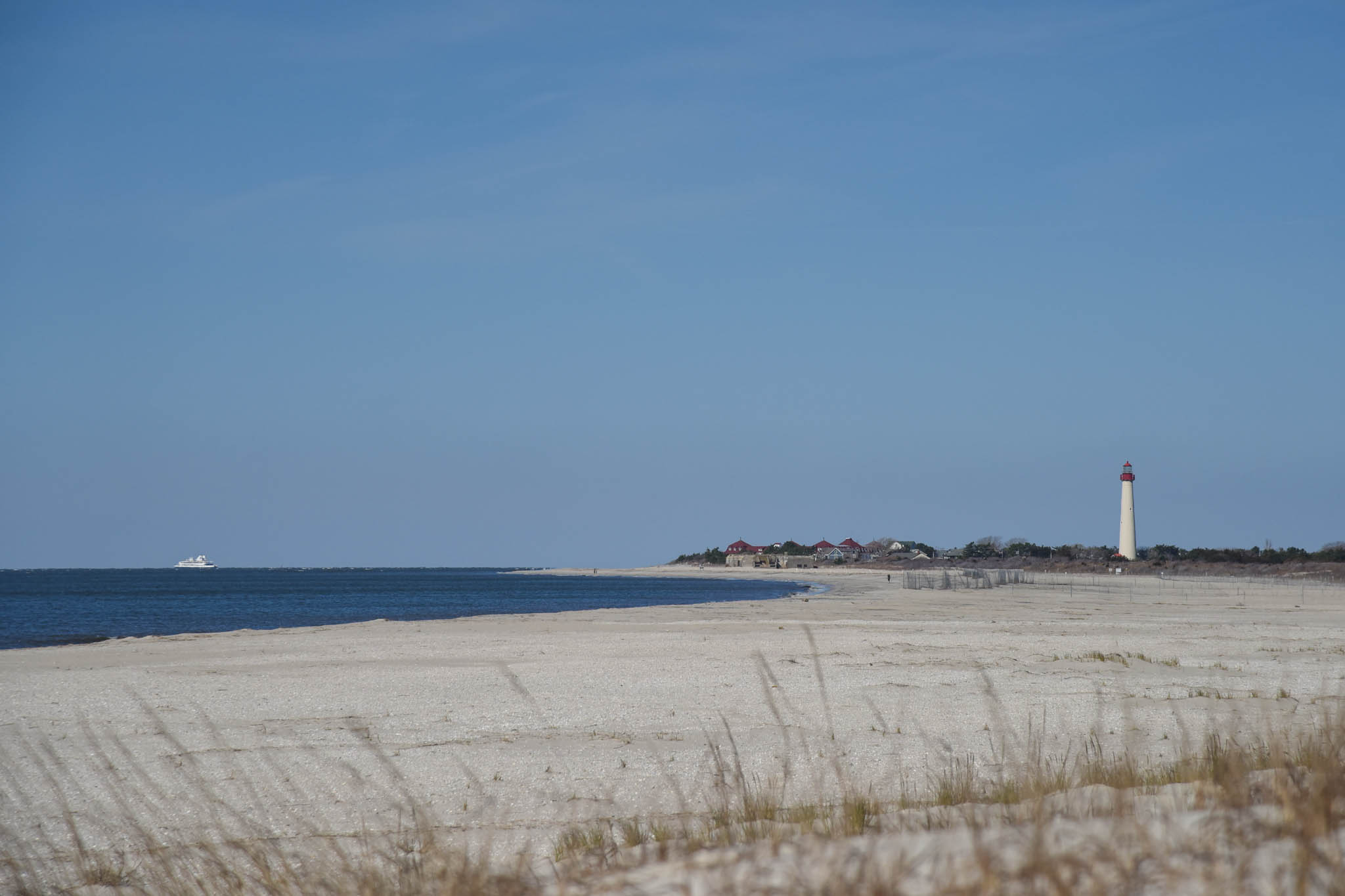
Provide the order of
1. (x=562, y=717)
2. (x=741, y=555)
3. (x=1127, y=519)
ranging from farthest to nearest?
(x=741, y=555), (x=1127, y=519), (x=562, y=717)

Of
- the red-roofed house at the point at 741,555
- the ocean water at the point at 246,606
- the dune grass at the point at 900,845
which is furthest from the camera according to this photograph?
the red-roofed house at the point at 741,555

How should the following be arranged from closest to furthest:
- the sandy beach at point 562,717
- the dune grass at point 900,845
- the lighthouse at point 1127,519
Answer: the dune grass at point 900,845 → the sandy beach at point 562,717 → the lighthouse at point 1127,519

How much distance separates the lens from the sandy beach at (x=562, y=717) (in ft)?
24.4

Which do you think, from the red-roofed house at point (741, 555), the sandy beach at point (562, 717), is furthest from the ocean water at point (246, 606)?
the red-roofed house at point (741, 555)

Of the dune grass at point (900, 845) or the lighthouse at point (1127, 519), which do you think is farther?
the lighthouse at point (1127, 519)

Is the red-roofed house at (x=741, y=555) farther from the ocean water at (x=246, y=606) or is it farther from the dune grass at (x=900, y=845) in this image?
the dune grass at (x=900, y=845)

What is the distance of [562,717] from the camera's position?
11.9m

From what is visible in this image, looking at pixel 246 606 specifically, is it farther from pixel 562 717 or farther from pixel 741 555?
pixel 741 555

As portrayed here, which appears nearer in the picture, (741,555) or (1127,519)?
(1127,519)

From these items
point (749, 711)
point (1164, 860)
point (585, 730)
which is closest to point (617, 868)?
point (1164, 860)

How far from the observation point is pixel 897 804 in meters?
6.44

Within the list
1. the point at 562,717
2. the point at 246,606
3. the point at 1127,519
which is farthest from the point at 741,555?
the point at 562,717

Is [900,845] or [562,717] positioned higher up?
[900,845]

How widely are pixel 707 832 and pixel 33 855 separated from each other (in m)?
4.49
